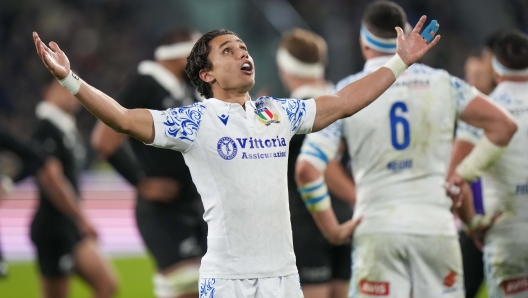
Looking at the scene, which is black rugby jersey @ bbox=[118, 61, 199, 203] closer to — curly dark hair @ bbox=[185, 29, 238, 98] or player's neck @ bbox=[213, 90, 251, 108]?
curly dark hair @ bbox=[185, 29, 238, 98]

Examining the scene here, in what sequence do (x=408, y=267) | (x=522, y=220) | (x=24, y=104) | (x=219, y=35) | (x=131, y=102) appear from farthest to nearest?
(x=24, y=104) < (x=131, y=102) < (x=522, y=220) < (x=408, y=267) < (x=219, y=35)

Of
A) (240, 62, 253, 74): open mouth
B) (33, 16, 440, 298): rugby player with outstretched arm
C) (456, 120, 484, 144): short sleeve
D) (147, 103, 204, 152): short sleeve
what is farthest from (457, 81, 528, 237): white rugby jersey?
(147, 103, 204, 152): short sleeve

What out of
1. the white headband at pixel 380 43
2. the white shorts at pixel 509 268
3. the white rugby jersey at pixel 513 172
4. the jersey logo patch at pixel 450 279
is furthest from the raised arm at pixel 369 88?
the white shorts at pixel 509 268

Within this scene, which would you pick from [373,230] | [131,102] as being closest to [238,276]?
[373,230]

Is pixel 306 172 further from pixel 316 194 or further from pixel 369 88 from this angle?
pixel 369 88

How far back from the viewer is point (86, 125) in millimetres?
20312

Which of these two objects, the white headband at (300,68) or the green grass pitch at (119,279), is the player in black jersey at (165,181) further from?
the green grass pitch at (119,279)

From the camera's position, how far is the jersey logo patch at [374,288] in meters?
4.99

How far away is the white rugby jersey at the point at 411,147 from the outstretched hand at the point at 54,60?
1.99m

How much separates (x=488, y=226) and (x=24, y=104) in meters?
16.3

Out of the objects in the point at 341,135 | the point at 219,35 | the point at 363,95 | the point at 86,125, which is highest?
Answer: the point at 219,35

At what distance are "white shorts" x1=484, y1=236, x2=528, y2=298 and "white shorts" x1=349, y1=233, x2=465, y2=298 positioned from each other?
0.76 m

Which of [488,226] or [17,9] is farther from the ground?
[17,9]

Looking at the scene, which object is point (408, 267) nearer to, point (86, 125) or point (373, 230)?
point (373, 230)
